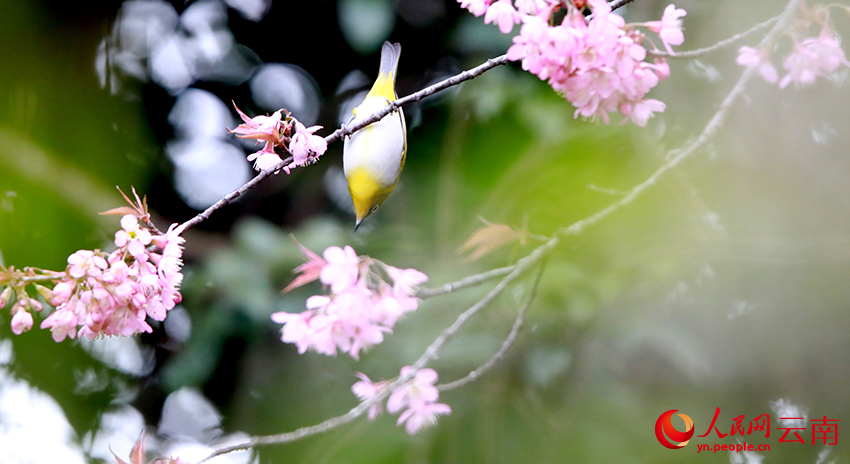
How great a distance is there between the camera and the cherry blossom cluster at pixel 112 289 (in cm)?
54

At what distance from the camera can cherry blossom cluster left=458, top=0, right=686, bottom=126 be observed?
514 millimetres

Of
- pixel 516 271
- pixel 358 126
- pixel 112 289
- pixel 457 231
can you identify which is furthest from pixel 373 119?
pixel 457 231

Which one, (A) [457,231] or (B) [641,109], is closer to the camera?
(B) [641,109]

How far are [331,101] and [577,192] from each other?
801mm

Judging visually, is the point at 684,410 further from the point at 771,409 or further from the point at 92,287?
the point at 92,287

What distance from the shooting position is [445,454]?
94cm

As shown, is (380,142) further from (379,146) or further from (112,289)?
(112,289)

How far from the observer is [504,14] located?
0.54 metres

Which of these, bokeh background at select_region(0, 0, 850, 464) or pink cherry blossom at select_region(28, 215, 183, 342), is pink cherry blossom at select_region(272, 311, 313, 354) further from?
bokeh background at select_region(0, 0, 850, 464)

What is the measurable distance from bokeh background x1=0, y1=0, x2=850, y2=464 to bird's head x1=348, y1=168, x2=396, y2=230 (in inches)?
8.4

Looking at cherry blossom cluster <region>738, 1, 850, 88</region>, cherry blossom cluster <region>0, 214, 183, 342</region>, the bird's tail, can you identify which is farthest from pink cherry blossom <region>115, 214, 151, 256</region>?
cherry blossom cluster <region>738, 1, 850, 88</region>

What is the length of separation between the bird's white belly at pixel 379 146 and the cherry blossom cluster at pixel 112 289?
0.26 m

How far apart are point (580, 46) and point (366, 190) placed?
36 cm

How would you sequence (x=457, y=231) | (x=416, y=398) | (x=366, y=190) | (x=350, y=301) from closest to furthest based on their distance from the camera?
(x=350, y=301)
(x=416, y=398)
(x=366, y=190)
(x=457, y=231)
